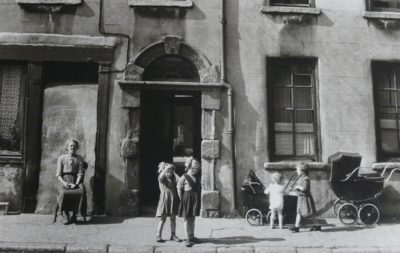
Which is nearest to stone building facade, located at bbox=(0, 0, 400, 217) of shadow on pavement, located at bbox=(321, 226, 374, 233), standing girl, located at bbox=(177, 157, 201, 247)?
shadow on pavement, located at bbox=(321, 226, 374, 233)

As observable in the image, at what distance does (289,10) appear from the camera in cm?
929

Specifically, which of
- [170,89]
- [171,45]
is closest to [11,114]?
[170,89]

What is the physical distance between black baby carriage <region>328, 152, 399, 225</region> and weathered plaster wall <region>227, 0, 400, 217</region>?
21.3 inches

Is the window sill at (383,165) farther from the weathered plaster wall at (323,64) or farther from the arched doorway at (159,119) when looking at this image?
the arched doorway at (159,119)

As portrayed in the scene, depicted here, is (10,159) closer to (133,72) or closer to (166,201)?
(133,72)

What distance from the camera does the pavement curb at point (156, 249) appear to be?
235 inches

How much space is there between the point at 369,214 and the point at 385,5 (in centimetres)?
539

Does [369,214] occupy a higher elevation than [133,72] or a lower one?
lower

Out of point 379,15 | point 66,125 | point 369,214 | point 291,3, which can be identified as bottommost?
point 369,214

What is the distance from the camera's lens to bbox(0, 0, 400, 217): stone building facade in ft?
28.5

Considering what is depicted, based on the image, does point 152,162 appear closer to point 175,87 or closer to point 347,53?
point 175,87

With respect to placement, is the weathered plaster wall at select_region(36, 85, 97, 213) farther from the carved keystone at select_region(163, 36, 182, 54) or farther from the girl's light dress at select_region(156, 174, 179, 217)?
the girl's light dress at select_region(156, 174, 179, 217)

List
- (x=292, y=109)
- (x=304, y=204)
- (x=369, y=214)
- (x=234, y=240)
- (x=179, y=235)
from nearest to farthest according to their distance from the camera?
(x=234, y=240), (x=179, y=235), (x=304, y=204), (x=369, y=214), (x=292, y=109)

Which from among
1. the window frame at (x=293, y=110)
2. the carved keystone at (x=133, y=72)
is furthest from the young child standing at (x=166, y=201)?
the window frame at (x=293, y=110)
